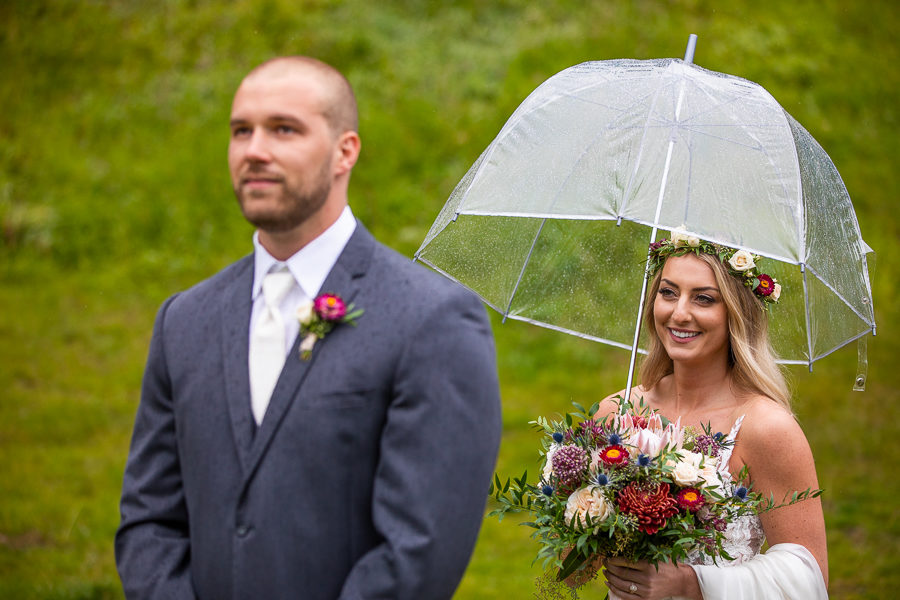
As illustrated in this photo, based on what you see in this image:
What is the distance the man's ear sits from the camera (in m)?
2.44

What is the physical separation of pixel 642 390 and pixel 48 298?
7.47 metres

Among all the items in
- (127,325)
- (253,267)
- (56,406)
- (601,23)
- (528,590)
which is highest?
(601,23)

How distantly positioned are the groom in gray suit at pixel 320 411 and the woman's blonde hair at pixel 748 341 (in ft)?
5.06

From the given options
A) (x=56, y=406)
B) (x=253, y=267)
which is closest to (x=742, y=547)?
(x=253, y=267)

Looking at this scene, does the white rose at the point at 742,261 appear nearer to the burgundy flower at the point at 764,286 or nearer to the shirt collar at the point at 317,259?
the burgundy flower at the point at 764,286

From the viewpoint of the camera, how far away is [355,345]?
2367 millimetres

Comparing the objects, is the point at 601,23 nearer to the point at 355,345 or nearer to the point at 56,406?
the point at 56,406

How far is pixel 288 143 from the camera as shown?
2342mm

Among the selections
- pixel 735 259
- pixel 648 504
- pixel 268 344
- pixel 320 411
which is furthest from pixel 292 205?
pixel 735 259

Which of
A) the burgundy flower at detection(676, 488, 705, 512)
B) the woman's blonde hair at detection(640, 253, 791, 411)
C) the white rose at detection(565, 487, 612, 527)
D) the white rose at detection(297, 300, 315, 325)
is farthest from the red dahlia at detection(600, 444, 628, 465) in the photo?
the white rose at detection(297, 300, 315, 325)

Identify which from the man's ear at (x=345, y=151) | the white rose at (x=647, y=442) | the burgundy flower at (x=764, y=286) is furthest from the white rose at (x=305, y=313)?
the burgundy flower at (x=764, y=286)

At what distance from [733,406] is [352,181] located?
7.33 meters

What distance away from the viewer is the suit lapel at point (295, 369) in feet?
7.68

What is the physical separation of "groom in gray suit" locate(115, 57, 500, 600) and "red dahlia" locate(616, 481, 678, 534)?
82cm
